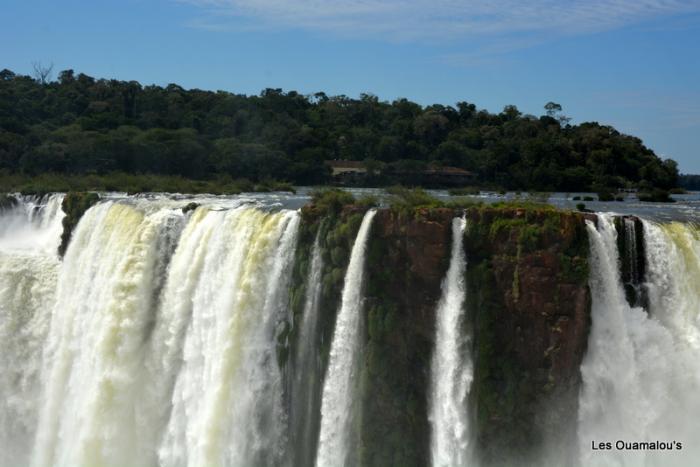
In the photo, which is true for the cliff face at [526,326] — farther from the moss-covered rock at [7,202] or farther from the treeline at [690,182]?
the treeline at [690,182]

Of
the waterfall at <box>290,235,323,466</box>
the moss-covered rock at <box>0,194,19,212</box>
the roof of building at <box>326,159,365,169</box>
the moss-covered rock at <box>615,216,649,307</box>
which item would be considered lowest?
the waterfall at <box>290,235,323,466</box>

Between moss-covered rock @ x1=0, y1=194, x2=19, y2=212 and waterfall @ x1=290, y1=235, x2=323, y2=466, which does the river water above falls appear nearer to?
waterfall @ x1=290, y1=235, x2=323, y2=466

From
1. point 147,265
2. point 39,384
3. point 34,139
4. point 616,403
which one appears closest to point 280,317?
point 147,265

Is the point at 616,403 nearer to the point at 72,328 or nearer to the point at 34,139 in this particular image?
the point at 72,328

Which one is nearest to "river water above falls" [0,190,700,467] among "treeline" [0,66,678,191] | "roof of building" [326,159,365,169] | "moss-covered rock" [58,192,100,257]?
"moss-covered rock" [58,192,100,257]

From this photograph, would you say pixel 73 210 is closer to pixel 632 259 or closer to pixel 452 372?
pixel 452 372
